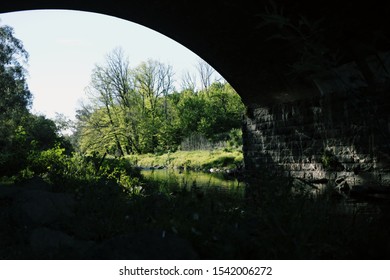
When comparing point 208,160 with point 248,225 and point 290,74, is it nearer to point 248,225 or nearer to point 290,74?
point 290,74

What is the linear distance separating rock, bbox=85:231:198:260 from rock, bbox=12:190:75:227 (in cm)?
212

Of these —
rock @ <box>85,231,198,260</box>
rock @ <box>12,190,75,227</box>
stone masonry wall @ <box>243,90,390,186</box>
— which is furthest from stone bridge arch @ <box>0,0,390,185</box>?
rock @ <box>85,231,198,260</box>

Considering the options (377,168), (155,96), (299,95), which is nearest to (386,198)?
(377,168)

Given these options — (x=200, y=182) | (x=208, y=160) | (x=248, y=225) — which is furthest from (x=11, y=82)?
(x=248, y=225)

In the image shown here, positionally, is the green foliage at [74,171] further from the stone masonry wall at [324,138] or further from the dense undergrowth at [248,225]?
the stone masonry wall at [324,138]

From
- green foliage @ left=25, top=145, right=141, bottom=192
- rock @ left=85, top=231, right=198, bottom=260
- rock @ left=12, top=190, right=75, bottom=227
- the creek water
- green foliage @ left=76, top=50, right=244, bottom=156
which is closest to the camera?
rock @ left=85, top=231, right=198, bottom=260

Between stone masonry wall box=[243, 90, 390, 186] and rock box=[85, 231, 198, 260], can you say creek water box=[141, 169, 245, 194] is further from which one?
rock box=[85, 231, 198, 260]

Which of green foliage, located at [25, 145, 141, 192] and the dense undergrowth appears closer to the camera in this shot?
the dense undergrowth

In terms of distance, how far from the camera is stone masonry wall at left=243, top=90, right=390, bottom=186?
856 centimetres

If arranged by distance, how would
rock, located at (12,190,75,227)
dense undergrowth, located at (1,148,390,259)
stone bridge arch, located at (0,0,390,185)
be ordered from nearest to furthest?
dense undergrowth, located at (1,148,390,259) < rock, located at (12,190,75,227) < stone bridge arch, located at (0,0,390,185)

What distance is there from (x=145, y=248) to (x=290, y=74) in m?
7.55

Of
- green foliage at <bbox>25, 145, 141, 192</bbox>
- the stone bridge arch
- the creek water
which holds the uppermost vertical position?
the stone bridge arch

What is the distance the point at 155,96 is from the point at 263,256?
136ft

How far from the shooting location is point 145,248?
9.07 ft
